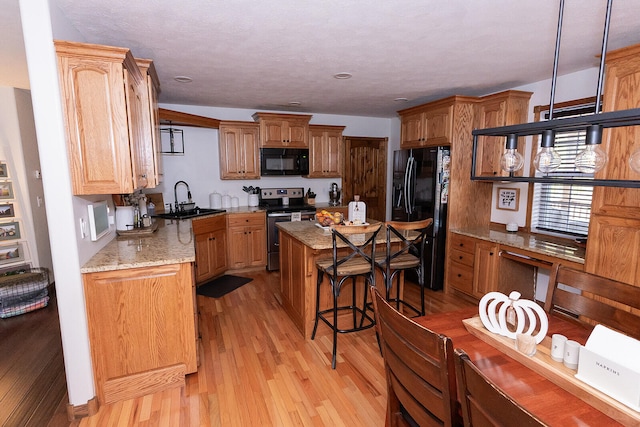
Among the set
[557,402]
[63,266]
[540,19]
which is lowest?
[557,402]

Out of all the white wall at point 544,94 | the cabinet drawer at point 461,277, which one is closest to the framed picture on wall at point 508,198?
the white wall at point 544,94

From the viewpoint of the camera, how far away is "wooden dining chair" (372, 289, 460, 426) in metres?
0.98

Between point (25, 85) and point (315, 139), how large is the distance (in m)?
3.58

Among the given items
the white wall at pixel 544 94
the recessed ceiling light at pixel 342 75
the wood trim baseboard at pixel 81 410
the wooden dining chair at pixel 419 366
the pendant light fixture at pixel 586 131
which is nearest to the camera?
the wooden dining chair at pixel 419 366

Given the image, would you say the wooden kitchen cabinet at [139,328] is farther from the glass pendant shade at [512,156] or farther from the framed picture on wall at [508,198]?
the framed picture on wall at [508,198]

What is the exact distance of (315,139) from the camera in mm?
5211

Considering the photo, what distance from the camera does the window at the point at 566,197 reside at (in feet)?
10.1

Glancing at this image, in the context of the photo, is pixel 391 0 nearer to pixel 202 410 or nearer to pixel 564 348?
pixel 564 348

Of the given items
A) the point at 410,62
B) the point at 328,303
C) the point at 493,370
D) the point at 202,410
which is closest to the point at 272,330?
the point at 328,303

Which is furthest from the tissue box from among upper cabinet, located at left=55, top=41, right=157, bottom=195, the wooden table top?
upper cabinet, located at left=55, top=41, right=157, bottom=195

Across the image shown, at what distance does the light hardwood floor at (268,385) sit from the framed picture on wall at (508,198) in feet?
7.21

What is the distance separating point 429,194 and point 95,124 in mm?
3338

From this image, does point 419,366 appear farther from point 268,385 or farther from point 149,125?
point 149,125

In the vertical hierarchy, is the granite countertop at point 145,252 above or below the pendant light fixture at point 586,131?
below
